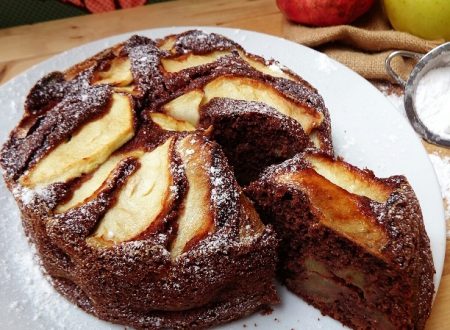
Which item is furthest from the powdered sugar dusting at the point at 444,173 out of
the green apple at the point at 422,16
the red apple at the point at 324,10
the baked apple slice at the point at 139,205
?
the baked apple slice at the point at 139,205

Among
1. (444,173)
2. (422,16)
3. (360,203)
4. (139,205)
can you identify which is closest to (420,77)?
(422,16)

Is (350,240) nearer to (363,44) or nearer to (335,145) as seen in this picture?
(335,145)

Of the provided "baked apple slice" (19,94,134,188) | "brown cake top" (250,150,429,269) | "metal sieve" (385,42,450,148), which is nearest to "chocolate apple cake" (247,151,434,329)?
"brown cake top" (250,150,429,269)

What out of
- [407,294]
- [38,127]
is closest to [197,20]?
[38,127]

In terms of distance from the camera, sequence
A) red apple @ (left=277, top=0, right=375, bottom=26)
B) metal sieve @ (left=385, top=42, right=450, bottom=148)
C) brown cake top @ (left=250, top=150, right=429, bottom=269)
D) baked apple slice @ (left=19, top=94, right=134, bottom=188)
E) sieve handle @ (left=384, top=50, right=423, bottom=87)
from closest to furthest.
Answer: brown cake top @ (left=250, top=150, right=429, bottom=269), baked apple slice @ (left=19, top=94, right=134, bottom=188), metal sieve @ (left=385, top=42, right=450, bottom=148), sieve handle @ (left=384, top=50, right=423, bottom=87), red apple @ (left=277, top=0, right=375, bottom=26)

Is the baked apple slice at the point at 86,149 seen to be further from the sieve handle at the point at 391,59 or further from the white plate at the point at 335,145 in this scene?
the sieve handle at the point at 391,59

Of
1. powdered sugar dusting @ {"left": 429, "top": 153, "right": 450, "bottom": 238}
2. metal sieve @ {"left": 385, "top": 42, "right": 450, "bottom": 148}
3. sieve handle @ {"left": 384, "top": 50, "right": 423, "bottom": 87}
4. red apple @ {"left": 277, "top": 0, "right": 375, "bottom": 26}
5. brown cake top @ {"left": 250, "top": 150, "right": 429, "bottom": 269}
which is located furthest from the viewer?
red apple @ {"left": 277, "top": 0, "right": 375, "bottom": 26}

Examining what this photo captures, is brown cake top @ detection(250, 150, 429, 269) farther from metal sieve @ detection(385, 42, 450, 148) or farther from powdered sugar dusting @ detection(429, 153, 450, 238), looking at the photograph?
metal sieve @ detection(385, 42, 450, 148)
